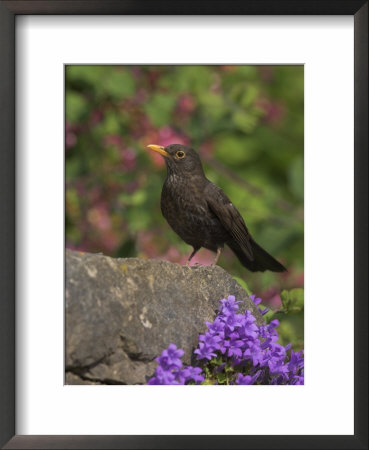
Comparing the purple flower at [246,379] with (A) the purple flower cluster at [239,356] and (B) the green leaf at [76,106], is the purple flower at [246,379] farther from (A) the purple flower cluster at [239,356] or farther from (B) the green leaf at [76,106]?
(B) the green leaf at [76,106]

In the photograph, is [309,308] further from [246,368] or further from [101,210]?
[101,210]

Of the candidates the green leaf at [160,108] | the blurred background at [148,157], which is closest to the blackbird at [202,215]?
the blurred background at [148,157]

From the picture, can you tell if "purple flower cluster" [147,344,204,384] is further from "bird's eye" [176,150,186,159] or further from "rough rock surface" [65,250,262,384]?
"bird's eye" [176,150,186,159]

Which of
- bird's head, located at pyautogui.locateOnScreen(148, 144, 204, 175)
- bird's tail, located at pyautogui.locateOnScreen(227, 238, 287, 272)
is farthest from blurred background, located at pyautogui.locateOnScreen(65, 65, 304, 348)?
bird's head, located at pyautogui.locateOnScreen(148, 144, 204, 175)

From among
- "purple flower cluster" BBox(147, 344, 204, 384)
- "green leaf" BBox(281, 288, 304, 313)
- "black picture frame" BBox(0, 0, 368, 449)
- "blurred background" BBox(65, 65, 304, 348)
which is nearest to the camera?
"purple flower cluster" BBox(147, 344, 204, 384)

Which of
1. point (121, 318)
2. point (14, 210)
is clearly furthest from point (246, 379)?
point (14, 210)

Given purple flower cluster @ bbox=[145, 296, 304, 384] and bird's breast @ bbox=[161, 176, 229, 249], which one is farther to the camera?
bird's breast @ bbox=[161, 176, 229, 249]

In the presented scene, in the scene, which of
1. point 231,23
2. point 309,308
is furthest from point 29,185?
point 309,308

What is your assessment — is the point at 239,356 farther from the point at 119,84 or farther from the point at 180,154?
the point at 119,84
